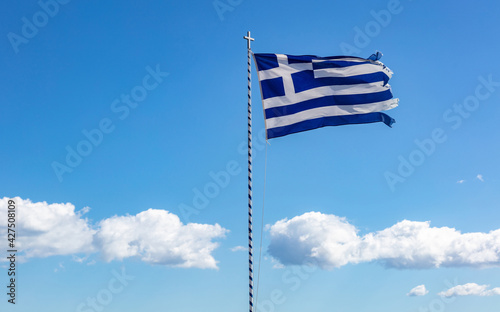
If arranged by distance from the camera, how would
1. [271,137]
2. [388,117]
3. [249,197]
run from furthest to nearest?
[388,117] → [271,137] → [249,197]

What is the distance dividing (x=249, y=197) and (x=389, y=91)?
10.4 metres

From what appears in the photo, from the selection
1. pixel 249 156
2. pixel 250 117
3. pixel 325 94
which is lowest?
pixel 249 156

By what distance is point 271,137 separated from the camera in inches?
1030

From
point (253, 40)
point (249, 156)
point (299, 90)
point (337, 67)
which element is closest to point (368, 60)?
point (337, 67)

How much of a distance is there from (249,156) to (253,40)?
249 inches

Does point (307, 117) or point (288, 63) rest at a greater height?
point (288, 63)

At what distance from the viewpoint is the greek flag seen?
26.8 m

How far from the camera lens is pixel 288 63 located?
2755 centimetres

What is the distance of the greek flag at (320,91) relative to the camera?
87.8ft

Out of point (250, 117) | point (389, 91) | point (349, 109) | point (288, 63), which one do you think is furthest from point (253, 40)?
point (389, 91)

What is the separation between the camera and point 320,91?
2770 centimetres

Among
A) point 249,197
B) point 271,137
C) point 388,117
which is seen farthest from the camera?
point 388,117

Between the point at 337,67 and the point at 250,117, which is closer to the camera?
the point at 250,117

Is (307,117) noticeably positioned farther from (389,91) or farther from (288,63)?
(389,91)
